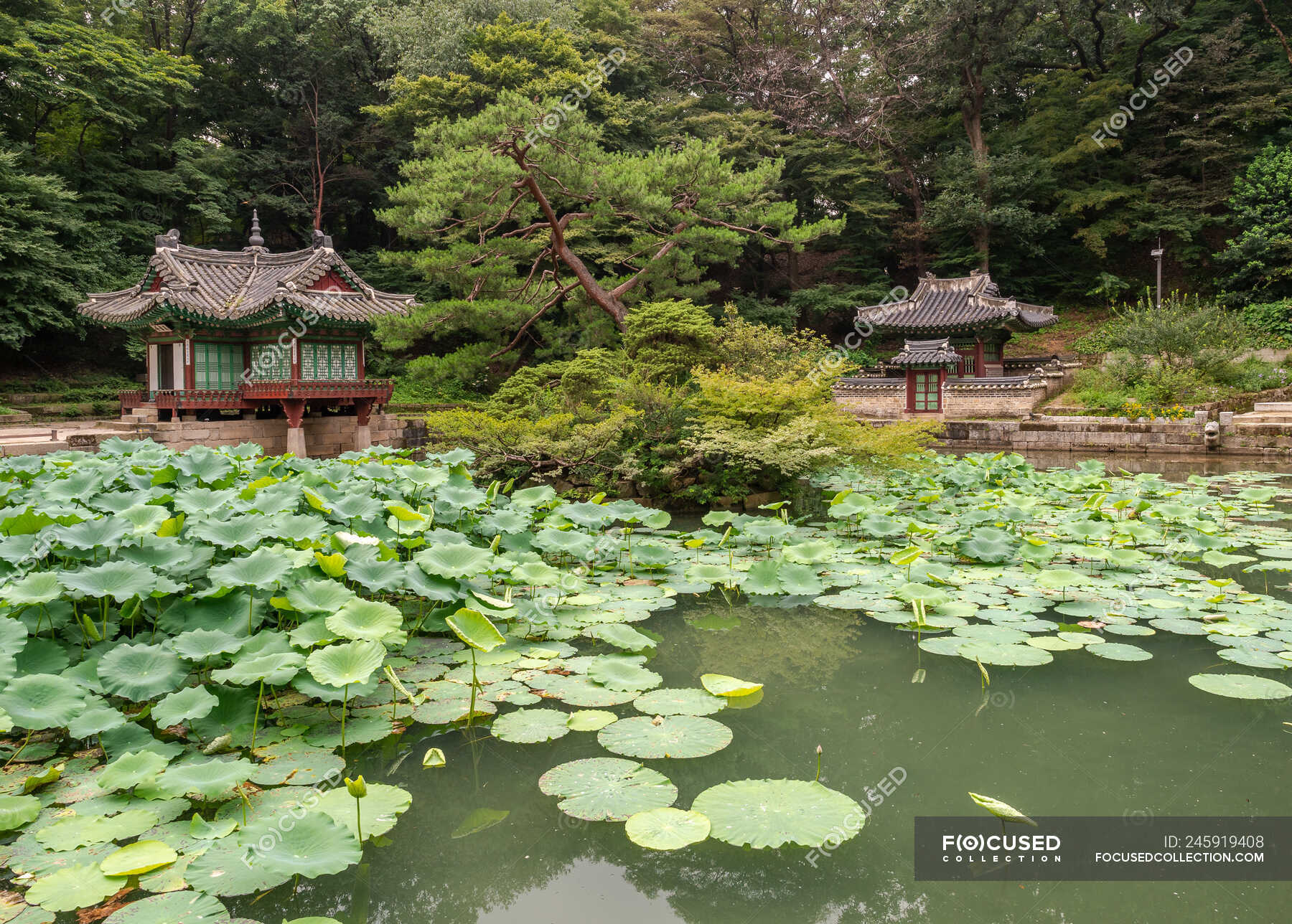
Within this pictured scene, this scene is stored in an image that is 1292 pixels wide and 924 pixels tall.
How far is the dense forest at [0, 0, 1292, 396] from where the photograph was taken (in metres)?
16.8

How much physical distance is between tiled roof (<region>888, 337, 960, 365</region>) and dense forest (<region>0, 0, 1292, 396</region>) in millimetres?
4021

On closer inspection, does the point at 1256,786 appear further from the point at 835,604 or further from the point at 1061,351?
the point at 1061,351

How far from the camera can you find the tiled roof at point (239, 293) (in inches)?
468

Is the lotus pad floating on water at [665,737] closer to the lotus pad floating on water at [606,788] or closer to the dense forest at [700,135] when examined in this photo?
the lotus pad floating on water at [606,788]

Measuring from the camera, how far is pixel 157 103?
61.3 feet

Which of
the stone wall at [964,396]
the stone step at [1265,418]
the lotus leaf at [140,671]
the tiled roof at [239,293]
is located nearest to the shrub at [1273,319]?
the stone wall at [964,396]

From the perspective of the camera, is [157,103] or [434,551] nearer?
[434,551]

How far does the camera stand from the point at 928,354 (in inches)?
729

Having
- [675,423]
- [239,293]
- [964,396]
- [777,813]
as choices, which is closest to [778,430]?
[675,423]

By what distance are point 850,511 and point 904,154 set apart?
2266 centimetres

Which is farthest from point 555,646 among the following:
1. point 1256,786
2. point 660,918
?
point 1256,786

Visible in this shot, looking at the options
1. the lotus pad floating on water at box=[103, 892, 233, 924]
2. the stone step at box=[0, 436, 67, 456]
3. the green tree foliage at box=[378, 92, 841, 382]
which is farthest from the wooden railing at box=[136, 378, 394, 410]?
the lotus pad floating on water at box=[103, 892, 233, 924]

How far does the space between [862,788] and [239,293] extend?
13340 millimetres

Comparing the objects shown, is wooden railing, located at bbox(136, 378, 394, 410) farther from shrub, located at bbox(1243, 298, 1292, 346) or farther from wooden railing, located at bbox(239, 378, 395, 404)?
shrub, located at bbox(1243, 298, 1292, 346)
